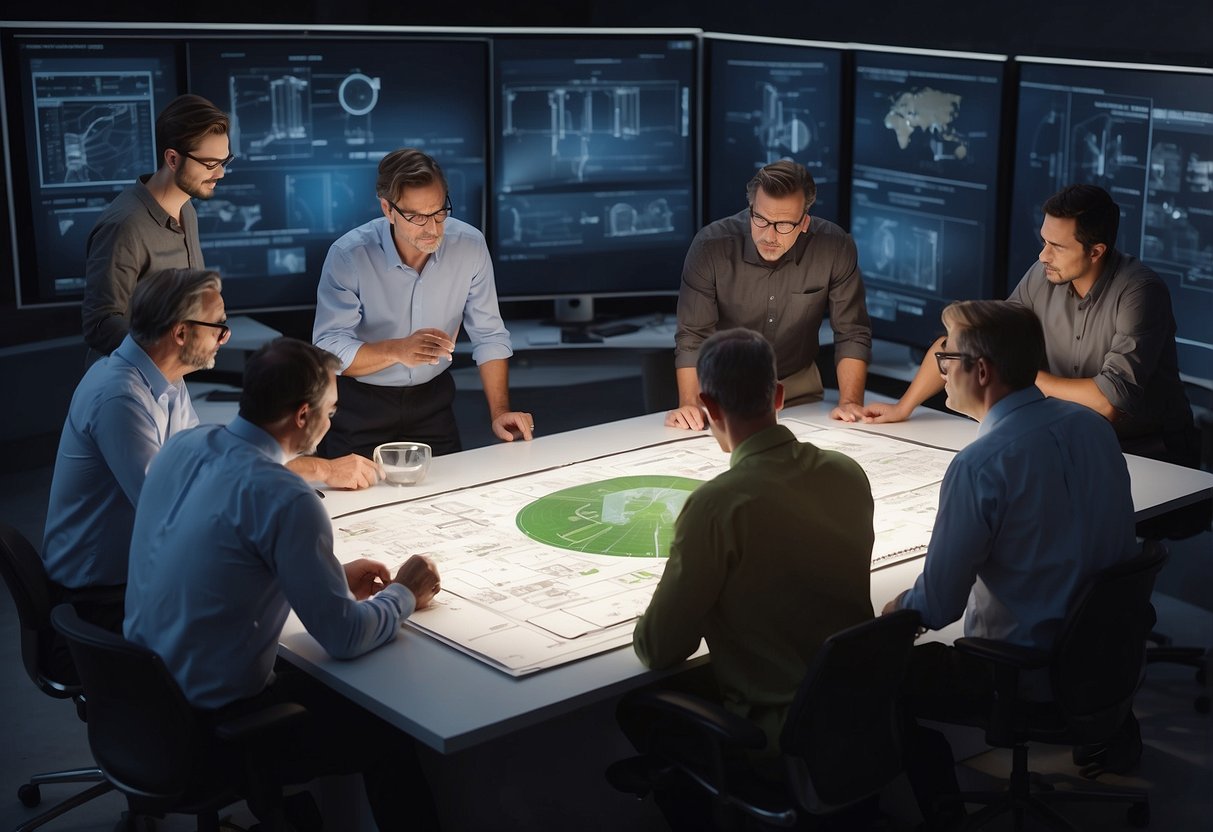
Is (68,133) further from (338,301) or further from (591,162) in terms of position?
(591,162)

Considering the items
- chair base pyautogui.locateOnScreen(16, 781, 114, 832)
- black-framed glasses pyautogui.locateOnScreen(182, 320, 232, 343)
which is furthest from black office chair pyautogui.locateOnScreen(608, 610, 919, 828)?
chair base pyautogui.locateOnScreen(16, 781, 114, 832)

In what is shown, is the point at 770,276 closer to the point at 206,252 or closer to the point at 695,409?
the point at 695,409

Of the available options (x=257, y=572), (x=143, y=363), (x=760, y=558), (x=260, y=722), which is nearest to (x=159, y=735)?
(x=260, y=722)

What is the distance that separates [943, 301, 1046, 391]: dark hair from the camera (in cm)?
307

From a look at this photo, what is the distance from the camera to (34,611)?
10.8 ft

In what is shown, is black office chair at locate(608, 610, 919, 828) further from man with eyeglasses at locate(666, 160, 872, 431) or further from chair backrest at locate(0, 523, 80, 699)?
man with eyeglasses at locate(666, 160, 872, 431)

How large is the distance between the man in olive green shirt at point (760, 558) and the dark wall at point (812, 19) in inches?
124

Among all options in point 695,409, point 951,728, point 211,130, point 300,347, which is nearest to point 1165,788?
point 951,728

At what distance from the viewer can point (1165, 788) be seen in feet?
12.9

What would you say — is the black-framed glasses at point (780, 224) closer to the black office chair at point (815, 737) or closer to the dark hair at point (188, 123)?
the dark hair at point (188, 123)

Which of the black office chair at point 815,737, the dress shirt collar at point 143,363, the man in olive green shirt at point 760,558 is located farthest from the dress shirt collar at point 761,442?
the dress shirt collar at point 143,363

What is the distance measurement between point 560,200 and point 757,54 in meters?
1.06

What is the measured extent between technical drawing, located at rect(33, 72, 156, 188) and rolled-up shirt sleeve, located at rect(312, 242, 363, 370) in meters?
1.71

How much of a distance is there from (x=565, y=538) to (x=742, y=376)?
0.80m
